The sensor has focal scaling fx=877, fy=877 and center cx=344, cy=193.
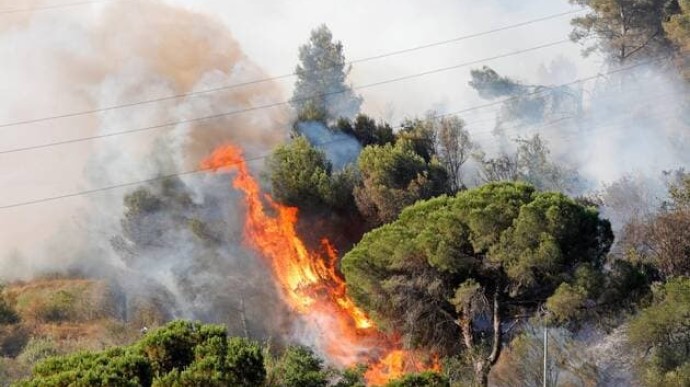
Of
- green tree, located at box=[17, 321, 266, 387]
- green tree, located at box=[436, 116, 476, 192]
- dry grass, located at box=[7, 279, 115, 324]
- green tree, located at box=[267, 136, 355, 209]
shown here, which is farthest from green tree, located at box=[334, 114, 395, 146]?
green tree, located at box=[17, 321, 266, 387]

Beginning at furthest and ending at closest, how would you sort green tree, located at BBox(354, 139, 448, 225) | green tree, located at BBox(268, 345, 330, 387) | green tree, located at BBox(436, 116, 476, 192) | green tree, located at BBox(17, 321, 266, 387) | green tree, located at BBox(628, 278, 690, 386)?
green tree, located at BBox(436, 116, 476, 192)
green tree, located at BBox(354, 139, 448, 225)
green tree, located at BBox(628, 278, 690, 386)
green tree, located at BBox(268, 345, 330, 387)
green tree, located at BBox(17, 321, 266, 387)

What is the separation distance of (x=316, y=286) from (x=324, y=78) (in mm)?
28297

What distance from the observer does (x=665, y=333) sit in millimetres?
29750

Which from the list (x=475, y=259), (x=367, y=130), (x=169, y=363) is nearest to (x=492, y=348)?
(x=475, y=259)

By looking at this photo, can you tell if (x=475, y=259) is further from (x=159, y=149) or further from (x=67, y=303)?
(x=159, y=149)

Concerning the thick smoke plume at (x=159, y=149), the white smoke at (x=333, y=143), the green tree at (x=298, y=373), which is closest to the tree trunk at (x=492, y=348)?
the green tree at (x=298, y=373)

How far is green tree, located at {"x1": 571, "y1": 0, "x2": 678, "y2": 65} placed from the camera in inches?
2306

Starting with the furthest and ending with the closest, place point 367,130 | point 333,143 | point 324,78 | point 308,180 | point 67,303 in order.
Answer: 1. point 324,78
2. point 367,130
3. point 333,143
4. point 67,303
5. point 308,180

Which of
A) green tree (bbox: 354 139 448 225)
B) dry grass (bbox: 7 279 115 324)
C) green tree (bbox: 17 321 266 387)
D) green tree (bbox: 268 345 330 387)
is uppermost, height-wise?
green tree (bbox: 354 139 448 225)

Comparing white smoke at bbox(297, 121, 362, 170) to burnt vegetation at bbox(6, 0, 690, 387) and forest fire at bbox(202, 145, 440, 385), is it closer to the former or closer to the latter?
burnt vegetation at bbox(6, 0, 690, 387)

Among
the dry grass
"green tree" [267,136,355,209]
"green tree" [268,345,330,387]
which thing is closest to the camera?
"green tree" [268,345,330,387]

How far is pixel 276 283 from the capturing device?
43.4m

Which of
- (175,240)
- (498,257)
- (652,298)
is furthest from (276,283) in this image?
(652,298)

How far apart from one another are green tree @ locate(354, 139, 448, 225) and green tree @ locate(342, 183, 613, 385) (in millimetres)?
8737
